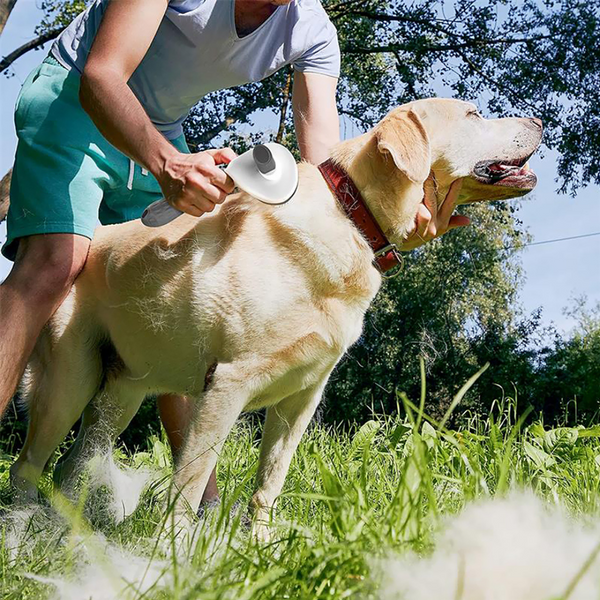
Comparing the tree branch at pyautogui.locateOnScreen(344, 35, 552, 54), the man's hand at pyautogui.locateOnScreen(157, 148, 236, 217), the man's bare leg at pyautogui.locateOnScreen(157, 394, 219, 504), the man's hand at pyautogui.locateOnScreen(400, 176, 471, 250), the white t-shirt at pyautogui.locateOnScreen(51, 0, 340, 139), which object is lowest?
the man's bare leg at pyautogui.locateOnScreen(157, 394, 219, 504)

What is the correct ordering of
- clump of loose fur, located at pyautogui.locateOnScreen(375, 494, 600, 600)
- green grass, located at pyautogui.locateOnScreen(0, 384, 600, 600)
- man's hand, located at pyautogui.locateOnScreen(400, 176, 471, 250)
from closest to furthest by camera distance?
clump of loose fur, located at pyautogui.locateOnScreen(375, 494, 600, 600), green grass, located at pyautogui.locateOnScreen(0, 384, 600, 600), man's hand, located at pyautogui.locateOnScreen(400, 176, 471, 250)

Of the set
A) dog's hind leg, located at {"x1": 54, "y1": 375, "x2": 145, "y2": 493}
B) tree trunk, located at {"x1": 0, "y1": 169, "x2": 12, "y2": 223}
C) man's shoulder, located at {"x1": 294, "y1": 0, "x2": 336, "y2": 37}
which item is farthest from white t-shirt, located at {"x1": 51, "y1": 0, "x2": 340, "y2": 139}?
tree trunk, located at {"x1": 0, "y1": 169, "x2": 12, "y2": 223}

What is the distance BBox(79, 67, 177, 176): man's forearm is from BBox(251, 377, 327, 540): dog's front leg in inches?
39.8

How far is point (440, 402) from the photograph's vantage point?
16.5 meters

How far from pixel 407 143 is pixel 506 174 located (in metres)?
0.57

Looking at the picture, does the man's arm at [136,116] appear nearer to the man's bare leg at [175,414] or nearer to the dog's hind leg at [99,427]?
the dog's hind leg at [99,427]

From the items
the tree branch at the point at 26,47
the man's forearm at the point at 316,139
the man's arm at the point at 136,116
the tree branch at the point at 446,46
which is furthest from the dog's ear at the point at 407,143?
the tree branch at the point at 446,46

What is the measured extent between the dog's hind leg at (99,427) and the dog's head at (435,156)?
1297 mm

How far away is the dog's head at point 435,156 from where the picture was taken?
8.70 feet

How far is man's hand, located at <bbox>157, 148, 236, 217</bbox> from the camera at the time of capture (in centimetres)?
221

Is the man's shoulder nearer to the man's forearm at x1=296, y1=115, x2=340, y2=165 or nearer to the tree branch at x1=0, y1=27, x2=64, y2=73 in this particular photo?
the man's forearm at x1=296, y1=115, x2=340, y2=165

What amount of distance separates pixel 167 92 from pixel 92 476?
64.1 inches

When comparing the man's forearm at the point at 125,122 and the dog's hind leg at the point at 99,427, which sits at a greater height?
the man's forearm at the point at 125,122

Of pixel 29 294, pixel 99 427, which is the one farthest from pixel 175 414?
pixel 29 294
